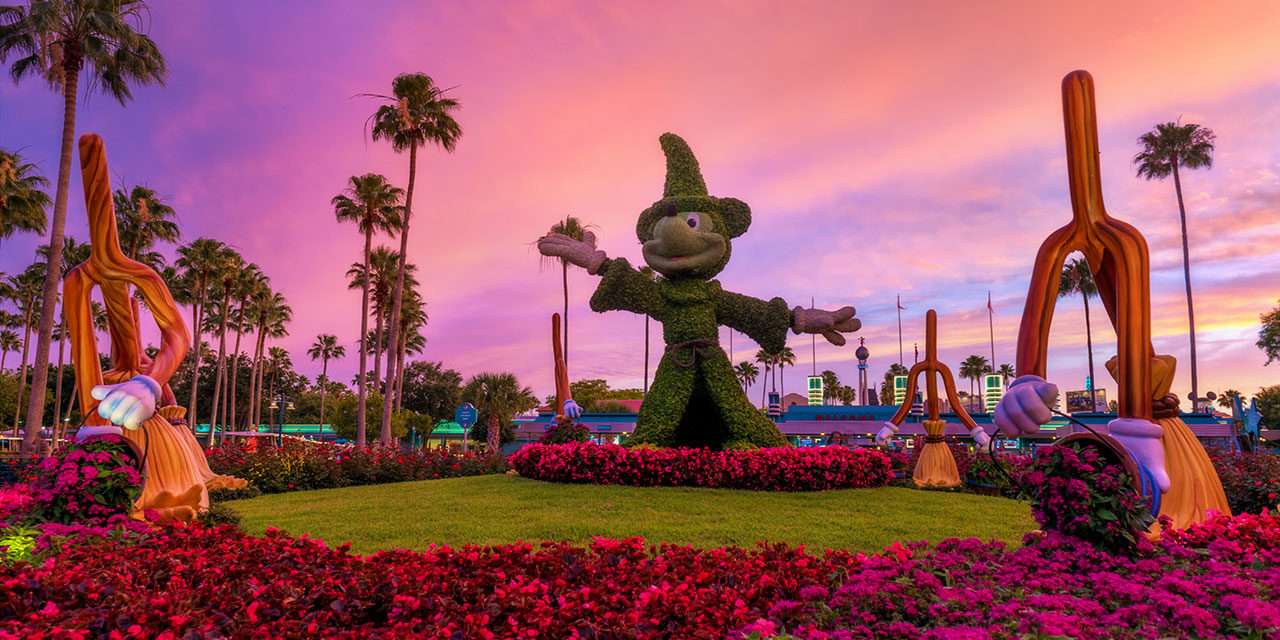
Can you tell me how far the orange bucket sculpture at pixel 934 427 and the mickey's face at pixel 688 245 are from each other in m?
4.34

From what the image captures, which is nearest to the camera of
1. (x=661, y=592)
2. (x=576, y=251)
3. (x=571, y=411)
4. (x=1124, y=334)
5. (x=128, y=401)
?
(x=661, y=592)

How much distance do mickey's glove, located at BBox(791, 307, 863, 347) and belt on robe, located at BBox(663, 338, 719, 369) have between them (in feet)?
5.68

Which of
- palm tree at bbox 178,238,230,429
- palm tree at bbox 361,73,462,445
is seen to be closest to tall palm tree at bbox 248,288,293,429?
palm tree at bbox 178,238,230,429

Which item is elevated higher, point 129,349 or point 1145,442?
point 129,349

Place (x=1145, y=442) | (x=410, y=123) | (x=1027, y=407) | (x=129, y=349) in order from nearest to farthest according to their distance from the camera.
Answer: (x=1027, y=407) < (x=1145, y=442) < (x=129, y=349) < (x=410, y=123)

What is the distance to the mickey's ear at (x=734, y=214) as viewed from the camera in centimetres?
1261

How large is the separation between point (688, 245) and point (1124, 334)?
6879 mm

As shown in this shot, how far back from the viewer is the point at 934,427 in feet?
43.0

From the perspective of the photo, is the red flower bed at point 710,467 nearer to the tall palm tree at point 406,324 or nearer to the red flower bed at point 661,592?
the red flower bed at point 661,592

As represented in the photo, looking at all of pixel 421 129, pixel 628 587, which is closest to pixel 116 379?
pixel 628 587

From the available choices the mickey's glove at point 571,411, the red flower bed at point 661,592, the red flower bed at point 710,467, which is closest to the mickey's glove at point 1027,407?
the red flower bed at point 661,592

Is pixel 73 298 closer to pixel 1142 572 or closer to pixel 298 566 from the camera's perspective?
pixel 298 566

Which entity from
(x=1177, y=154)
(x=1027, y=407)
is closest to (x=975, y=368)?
(x=1177, y=154)

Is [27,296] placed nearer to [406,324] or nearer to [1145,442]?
[406,324]
